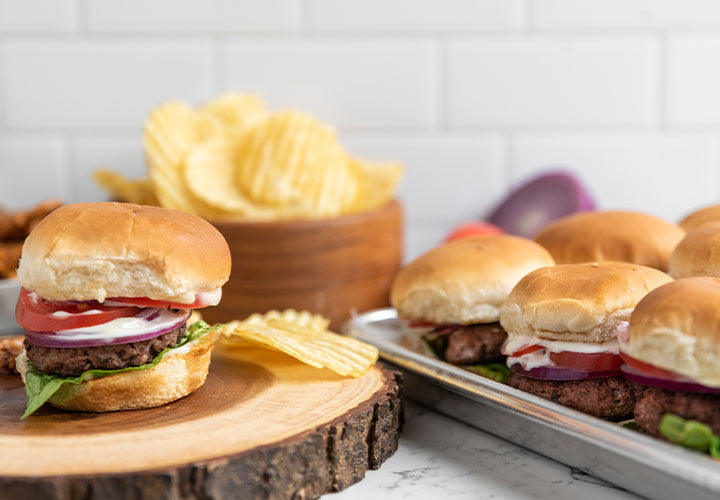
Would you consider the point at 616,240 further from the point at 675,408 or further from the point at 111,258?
the point at 111,258

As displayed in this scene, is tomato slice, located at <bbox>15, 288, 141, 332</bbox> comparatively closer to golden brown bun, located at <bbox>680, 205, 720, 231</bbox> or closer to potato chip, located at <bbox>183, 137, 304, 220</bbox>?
potato chip, located at <bbox>183, 137, 304, 220</bbox>

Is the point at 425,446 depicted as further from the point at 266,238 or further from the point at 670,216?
the point at 670,216

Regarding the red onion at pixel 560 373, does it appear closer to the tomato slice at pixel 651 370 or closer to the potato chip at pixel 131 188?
the tomato slice at pixel 651 370

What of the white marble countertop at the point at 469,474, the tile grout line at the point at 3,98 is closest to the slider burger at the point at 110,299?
the white marble countertop at the point at 469,474

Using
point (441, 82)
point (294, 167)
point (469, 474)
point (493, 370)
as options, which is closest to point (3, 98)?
point (294, 167)

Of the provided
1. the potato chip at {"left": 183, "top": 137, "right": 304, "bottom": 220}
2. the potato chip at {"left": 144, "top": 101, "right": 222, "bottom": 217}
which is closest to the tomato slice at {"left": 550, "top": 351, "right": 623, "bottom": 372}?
the potato chip at {"left": 183, "top": 137, "right": 304, "bottom": 220}
